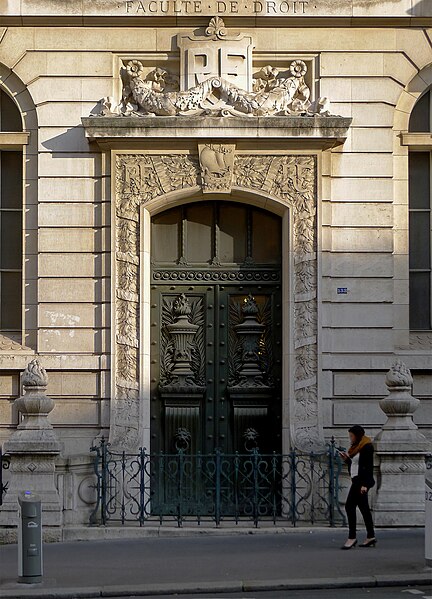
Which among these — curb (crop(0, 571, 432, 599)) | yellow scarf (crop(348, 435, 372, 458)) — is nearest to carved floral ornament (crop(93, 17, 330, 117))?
yellow scarf (crop(348, 435, 372, 458))

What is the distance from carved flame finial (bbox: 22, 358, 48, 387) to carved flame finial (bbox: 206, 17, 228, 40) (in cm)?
592

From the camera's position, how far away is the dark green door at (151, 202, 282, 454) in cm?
2044

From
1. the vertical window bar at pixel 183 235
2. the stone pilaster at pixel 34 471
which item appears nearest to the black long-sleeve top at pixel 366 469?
the stone pilaster at pixel 34 471

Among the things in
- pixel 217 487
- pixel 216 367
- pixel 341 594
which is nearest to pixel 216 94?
pixel 216 367

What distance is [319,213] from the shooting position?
20109mm

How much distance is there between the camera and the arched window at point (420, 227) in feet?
68.5

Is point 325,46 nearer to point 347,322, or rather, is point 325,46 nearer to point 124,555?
point 347,322

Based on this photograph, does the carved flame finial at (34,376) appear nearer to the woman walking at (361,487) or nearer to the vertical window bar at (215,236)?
the vertical window bar at (215,236)

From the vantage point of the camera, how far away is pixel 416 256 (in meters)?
21.0

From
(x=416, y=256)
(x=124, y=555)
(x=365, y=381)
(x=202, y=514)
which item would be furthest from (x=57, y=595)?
(x=416, y=256)

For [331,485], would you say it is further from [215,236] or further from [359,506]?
→ [215,236]

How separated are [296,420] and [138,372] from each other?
2557mm

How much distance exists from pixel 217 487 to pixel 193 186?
4.87 m

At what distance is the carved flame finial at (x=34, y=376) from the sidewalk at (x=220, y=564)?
231 centimetres
